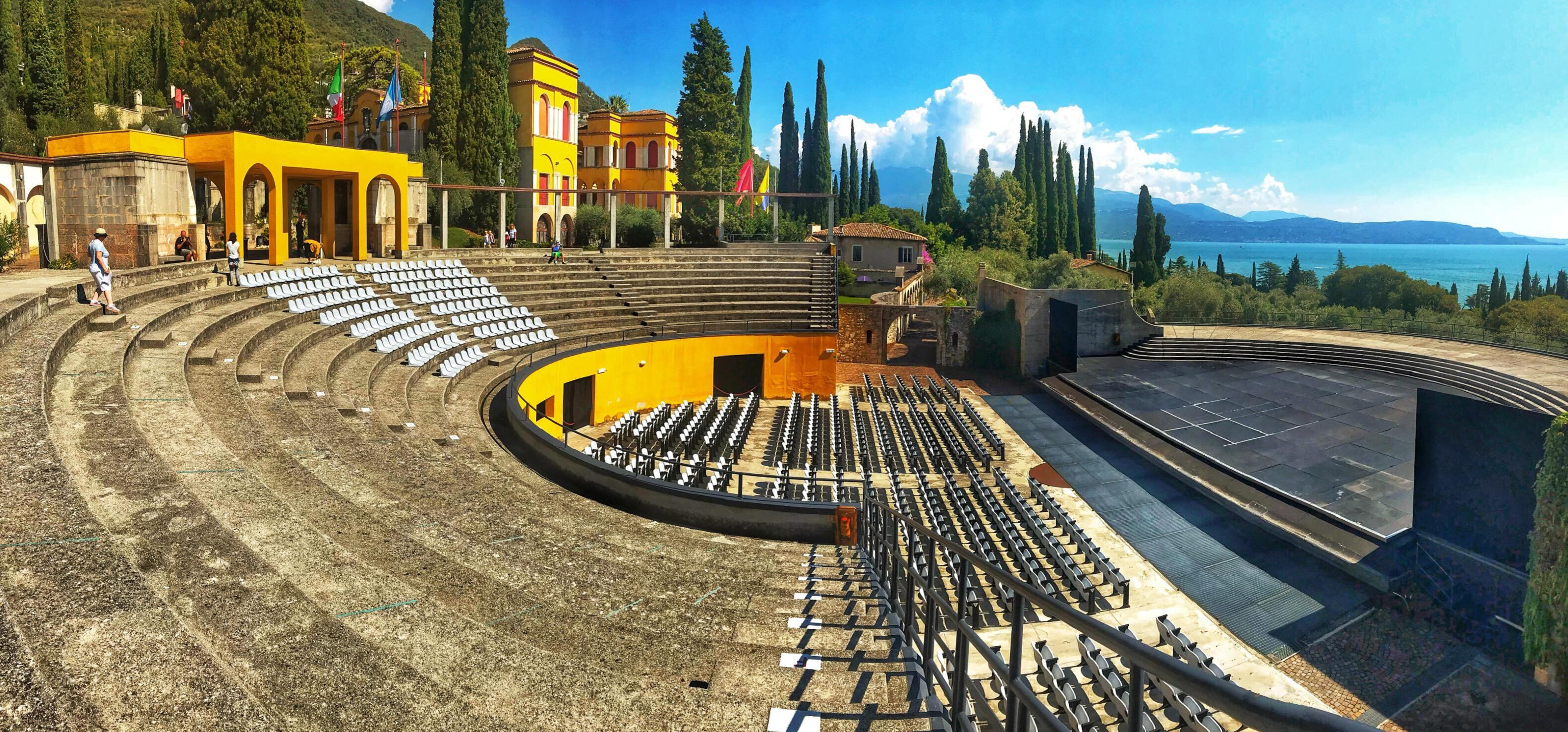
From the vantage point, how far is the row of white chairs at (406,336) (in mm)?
18062

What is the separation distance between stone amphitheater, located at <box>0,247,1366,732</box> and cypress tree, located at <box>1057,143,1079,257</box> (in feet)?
191

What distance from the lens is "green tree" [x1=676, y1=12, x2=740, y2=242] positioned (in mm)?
49844

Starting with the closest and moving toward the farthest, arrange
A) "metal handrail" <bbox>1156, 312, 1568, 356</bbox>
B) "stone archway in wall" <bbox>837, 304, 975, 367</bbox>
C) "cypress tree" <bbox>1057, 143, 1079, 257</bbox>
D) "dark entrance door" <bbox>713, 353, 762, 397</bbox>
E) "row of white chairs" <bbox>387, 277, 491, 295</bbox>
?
"row of white chairs" <bbox>387, 277, 491, 295</bbox> → "dark entrance door" <bbox>713, 353, 762, 397</bbox> → "metal handrail" <bbox>1156, 312, 1568, 356</bbox> → "stone archway in wall" <bbox>837, 304, 975, 367</bbox> → "cypress tree" <bbox>1057, 143, 1079, 257</bbox>

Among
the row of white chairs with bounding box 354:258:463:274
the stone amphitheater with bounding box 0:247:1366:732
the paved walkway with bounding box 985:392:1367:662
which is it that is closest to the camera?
the stone amphitheater with bounding box 0:247:1366:732

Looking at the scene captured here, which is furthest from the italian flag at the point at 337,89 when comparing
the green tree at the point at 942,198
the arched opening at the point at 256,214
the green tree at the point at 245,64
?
the green tree at the point at 942,198

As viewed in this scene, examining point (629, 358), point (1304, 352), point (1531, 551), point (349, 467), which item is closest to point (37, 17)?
point (629, 358)

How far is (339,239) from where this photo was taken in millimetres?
27062

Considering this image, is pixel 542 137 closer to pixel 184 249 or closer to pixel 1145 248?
pixel 184 249

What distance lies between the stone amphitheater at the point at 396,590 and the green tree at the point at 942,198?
58.1 m

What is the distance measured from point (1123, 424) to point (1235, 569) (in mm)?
9983

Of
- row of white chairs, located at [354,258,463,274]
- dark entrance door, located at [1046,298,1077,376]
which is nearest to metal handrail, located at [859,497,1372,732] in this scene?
row of white chairs, located at [354,258,463,274]

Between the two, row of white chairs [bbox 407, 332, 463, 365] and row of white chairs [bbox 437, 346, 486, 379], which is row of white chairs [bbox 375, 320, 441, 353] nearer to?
row of white chairs [bbox 407, 332, 463, 365]

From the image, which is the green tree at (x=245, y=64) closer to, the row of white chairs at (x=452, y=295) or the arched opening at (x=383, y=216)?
the arched opening at (x=383, y=216)

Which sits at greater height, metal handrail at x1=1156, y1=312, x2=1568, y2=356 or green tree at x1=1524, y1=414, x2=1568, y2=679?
metal handrail at x1=1156, y1=312, x2=1568, y2=356
